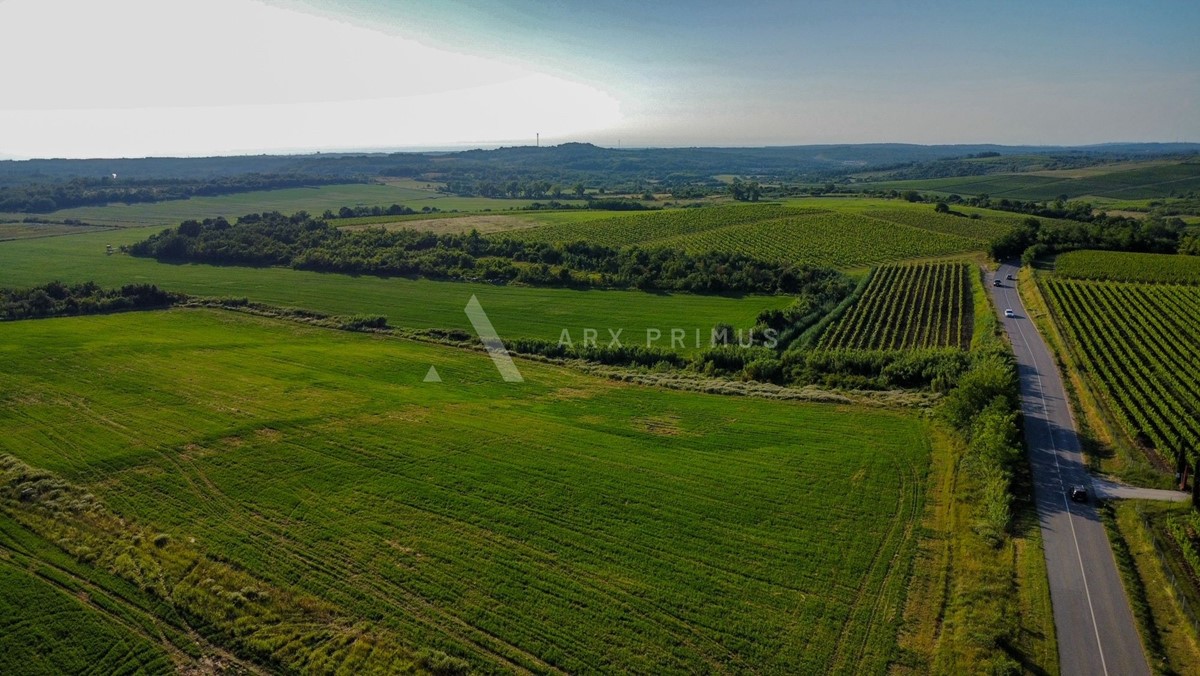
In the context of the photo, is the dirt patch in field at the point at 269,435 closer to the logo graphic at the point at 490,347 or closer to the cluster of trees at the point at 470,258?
the logo graphic at the point at 490,347

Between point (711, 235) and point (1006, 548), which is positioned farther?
point (711, 235)

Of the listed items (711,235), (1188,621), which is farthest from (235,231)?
(1188,621)

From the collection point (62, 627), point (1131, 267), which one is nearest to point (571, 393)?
point (62, 627)

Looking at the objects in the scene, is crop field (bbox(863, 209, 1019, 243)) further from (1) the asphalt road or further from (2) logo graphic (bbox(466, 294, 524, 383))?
(2) logo graphic (bbox(466, 294, 524, 383))

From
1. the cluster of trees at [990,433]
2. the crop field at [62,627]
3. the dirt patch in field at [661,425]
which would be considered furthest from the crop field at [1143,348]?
the crop field at [62,627]

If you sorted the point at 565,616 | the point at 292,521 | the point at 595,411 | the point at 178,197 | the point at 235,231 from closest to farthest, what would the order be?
the point at 565,616 → the point at 292,521 → the point at 595,411 → the point at 235,231 → the point at 178,197

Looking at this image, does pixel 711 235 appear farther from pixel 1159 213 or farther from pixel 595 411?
pixel 1159 213
